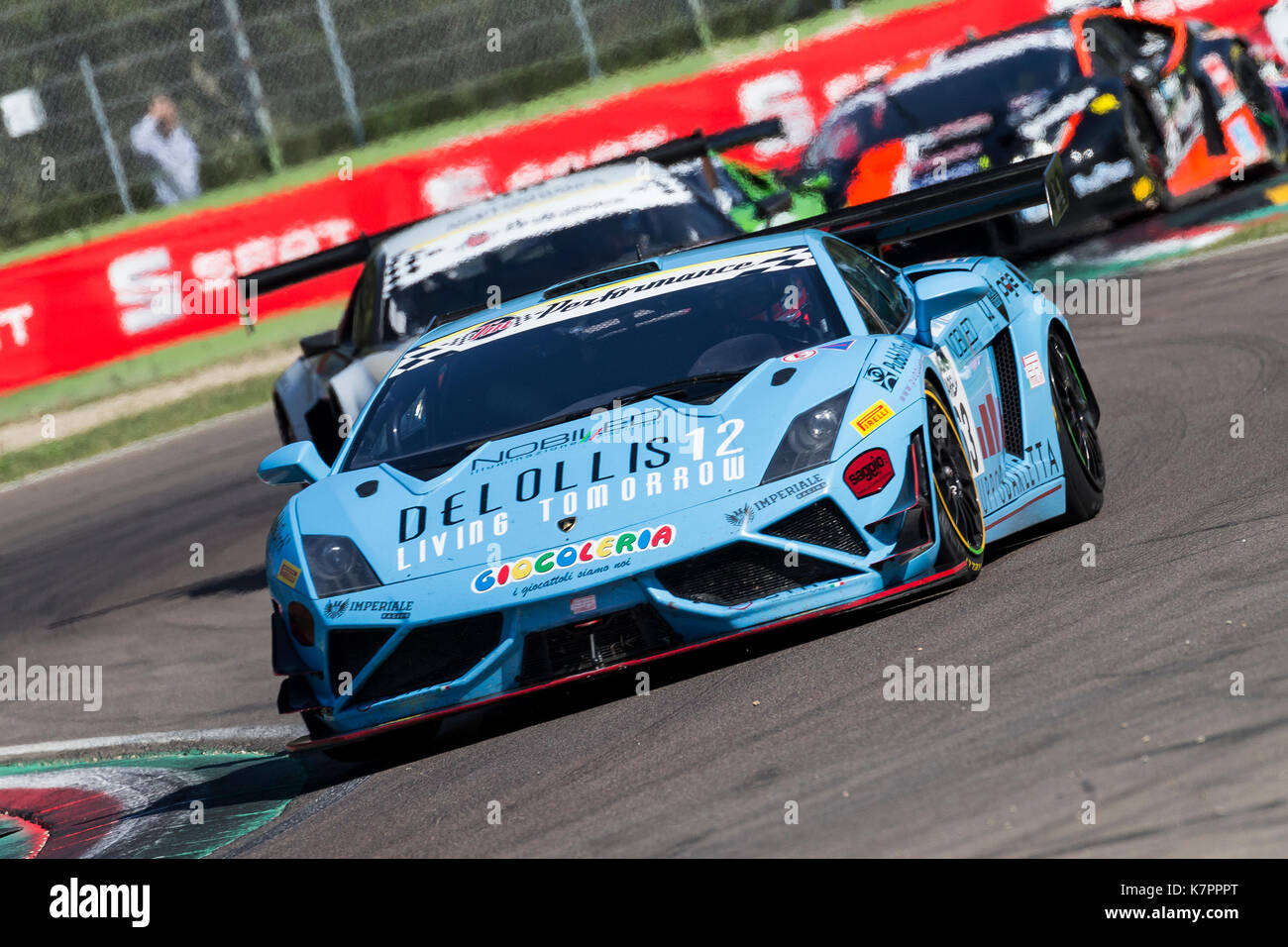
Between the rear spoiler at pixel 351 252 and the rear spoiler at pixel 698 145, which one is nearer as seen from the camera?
the rear spoiler at pixel 351 252

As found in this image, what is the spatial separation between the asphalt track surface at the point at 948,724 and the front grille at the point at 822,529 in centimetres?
29

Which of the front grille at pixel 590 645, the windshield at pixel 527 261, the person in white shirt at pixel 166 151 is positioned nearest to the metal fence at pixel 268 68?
the person in white shirt at pixel 166 151

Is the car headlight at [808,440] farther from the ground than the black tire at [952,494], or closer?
farther from the ground

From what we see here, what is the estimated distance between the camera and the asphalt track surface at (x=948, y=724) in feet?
13.5

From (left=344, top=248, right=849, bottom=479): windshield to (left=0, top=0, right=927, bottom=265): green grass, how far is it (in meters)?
10.9

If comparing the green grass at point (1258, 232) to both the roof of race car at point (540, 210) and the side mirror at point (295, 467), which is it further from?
the side mirror at point (295, 467)

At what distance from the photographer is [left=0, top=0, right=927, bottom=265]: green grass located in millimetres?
17281

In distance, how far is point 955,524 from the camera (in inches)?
230

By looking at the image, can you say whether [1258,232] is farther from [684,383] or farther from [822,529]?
[822,529]

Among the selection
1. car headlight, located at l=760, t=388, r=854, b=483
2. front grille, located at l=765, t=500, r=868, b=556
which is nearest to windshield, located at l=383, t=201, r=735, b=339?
car headlight, located at l=760, t=388, r=854, b=483

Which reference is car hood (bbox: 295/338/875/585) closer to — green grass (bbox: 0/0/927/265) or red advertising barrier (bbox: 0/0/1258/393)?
red advertising barrier (bbox: 0/0/1258/393)

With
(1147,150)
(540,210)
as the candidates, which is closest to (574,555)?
(540,210)
